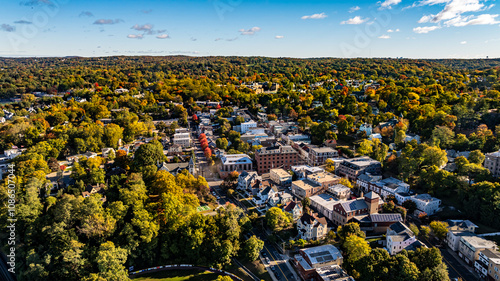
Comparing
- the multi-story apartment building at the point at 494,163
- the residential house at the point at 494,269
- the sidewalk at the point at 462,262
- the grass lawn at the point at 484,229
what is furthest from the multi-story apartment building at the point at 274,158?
the residential house at the point at 494,269

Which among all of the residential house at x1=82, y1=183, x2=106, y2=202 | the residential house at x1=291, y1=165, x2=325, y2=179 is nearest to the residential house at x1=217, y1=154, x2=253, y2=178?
the residential house at x1=291, y1=165, x2=325, y2=179

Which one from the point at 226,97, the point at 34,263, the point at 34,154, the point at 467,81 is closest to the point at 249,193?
the point at 34,263

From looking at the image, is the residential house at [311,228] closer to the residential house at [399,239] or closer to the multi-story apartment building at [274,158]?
the residential house at [399,239]

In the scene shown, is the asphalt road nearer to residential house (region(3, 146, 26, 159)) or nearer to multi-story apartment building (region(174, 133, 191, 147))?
multi-story apartment building (region(174, 133, 191, 147))

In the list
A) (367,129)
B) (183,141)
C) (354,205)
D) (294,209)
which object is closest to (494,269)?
(354,205)

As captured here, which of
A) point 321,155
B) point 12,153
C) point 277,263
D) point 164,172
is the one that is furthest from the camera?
point 12,153

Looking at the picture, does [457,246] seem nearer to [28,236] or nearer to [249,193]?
[249,193]

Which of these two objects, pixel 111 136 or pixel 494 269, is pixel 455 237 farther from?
pixel 111 136

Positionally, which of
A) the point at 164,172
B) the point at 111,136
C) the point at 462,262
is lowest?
the point at 462,262
